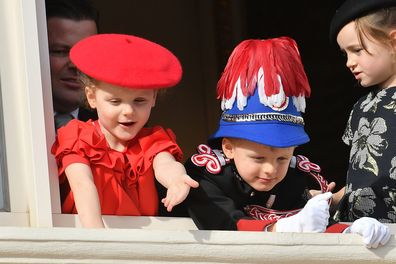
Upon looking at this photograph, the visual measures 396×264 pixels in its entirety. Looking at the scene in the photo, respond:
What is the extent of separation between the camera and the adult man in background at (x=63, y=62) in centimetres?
347

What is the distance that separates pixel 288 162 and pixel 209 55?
1826mm

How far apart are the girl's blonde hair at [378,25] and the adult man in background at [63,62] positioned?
2.18ft

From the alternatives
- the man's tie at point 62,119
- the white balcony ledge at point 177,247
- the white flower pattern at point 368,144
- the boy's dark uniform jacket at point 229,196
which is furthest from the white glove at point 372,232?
the man's tie at point 62,119

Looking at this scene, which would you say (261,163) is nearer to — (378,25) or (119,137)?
(119,137)

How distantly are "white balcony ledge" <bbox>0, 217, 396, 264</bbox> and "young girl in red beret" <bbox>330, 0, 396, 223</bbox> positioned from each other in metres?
0.32

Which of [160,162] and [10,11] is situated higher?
[10,11]

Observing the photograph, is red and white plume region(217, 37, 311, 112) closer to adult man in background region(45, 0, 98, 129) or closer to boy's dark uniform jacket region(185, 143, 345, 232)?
boy's dark uniform jacket region(185, 143, 345, 232)

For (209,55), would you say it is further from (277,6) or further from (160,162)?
(160,162)

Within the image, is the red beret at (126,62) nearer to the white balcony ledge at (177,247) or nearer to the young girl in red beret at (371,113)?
the white balcony ledge at (177,247)

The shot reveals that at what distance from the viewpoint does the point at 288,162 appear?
3.24 m

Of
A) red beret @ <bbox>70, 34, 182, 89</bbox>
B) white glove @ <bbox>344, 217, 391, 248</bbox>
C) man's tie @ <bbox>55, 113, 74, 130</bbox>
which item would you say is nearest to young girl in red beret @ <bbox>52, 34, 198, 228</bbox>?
red beret @ <bbox>70, 34, 182, 89</bbox>

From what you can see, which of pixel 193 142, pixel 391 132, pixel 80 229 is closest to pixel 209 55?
pixel 193 142

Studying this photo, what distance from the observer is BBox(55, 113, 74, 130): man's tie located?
3.40m

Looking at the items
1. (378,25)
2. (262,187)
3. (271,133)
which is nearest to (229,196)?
(262,187)
